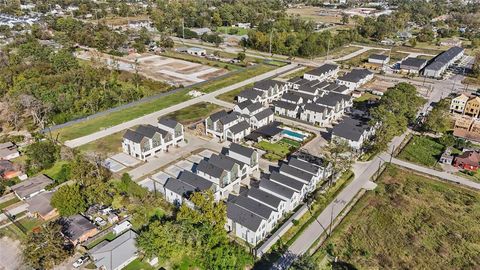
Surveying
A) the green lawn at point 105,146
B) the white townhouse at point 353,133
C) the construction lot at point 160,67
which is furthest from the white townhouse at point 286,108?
the green lawn at point 105,146

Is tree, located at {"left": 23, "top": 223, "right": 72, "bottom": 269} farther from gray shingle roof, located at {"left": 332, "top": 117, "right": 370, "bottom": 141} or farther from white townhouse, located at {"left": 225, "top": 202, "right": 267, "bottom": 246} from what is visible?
gray shingle roof, located at {"left": 332, "top": 117, "right": 370, "bottom": 141}

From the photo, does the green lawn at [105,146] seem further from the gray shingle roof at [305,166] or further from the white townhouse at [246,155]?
the gray shingle roof at [305,166]

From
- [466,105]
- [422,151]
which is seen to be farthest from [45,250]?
[466,105]

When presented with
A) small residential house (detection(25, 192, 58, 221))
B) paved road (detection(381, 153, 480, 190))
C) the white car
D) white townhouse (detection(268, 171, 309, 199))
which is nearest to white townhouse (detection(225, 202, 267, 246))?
white townhouse (detection(268, 171, 309, 199))

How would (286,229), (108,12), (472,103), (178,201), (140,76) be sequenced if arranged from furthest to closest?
(108,12)
(140,76)
(472,103)
(178,201)
(286,229)

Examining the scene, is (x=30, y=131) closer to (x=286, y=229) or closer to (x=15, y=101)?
(x=15, y=101)

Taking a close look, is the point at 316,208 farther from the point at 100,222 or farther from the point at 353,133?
the point at 100,222

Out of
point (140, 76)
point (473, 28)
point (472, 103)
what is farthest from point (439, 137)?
point (473, 28)

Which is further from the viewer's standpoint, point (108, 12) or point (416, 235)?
point (108, 12)
